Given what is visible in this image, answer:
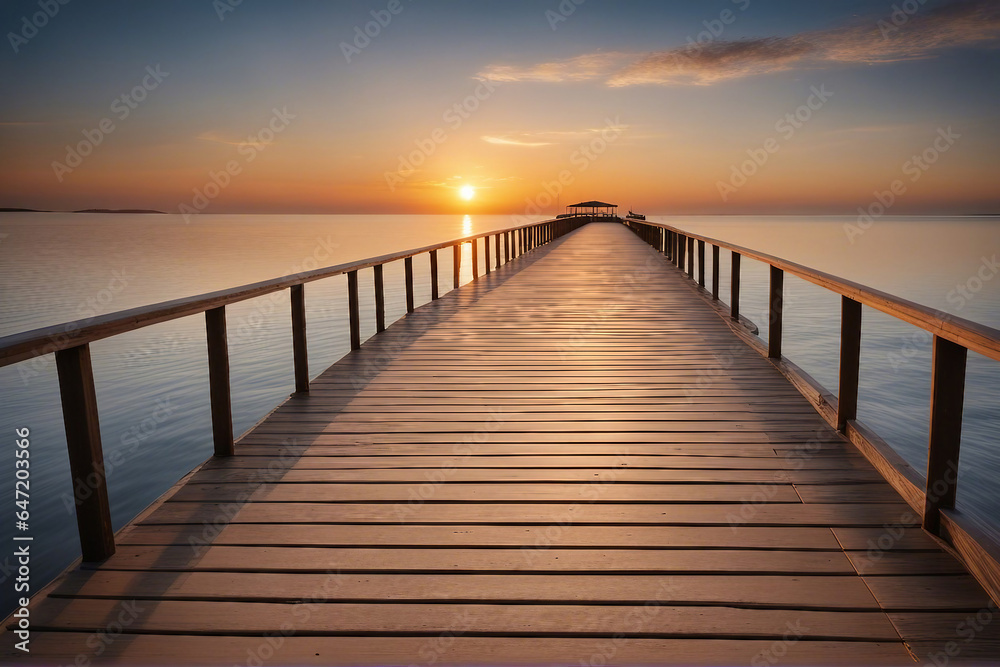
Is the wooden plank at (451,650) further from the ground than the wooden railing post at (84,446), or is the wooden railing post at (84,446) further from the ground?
the wooden railing post at (84,446)

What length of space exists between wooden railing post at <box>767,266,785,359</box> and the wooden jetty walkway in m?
0.90

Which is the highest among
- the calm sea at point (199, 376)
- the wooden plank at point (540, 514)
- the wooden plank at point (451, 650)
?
the wooden plank at point (540, 514)

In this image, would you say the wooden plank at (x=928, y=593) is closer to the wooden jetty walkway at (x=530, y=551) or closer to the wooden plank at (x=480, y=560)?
the wooden jetty walkway at (x=530, y=551)

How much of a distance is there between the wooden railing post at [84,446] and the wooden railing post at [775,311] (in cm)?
413

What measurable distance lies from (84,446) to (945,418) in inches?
106

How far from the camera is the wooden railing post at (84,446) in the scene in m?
1.81

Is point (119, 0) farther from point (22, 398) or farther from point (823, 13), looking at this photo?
point (823, 13)

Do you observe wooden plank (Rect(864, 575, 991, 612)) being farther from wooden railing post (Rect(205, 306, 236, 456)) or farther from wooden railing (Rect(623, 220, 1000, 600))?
Result: wooden railing post (Rect(205, 306, 236, 456))

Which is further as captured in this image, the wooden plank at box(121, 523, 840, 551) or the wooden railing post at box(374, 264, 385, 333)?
the wooden railing post at box(374, 264, 385, 333)

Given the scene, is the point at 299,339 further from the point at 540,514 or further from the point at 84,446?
the point at 540,514

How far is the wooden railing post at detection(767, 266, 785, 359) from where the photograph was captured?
4.43 meters

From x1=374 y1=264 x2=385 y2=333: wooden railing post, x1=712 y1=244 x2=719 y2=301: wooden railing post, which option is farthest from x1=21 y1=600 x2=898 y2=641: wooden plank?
x1=712 y1=244 x2=719 y2=301: wooden railing post

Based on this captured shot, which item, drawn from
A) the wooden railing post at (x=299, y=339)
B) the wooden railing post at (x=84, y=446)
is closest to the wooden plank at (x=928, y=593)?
the wooden railing post at (x=84, y=446)

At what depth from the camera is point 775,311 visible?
4508mm
